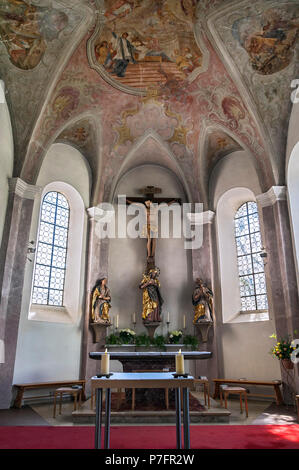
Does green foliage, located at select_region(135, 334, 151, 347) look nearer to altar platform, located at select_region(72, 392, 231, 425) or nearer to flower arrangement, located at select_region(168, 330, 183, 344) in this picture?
flower arrangement, located at select_region(168, 330, 183, 344)

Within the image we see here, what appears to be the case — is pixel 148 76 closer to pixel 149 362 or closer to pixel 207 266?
pixel 207 266

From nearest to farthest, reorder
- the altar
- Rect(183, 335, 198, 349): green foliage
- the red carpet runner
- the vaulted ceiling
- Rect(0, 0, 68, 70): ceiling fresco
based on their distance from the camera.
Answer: the red carpet runner → the altar → Rect(0, 0, 68, 70): ceiling fresco → the vaulted ceiling → Rect(183, 335, 198, 349): green foliage

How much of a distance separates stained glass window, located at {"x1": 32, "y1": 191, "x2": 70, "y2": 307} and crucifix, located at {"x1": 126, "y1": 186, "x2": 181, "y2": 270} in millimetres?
2561

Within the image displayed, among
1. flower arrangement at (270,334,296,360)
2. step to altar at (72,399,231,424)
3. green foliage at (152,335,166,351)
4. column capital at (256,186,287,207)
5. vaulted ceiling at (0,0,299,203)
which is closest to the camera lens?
step to altar at (72,399,231,424)

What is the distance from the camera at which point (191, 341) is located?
12.3 meters

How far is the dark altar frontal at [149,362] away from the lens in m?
8.15

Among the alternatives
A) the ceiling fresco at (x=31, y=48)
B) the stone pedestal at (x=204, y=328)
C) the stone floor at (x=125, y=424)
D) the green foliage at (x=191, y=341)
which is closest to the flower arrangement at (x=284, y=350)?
the stone floor at (x=125, y=424)

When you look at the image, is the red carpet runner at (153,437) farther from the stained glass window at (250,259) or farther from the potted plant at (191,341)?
the stained glass window at (250,259)

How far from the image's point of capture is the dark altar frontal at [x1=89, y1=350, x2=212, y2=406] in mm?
8148

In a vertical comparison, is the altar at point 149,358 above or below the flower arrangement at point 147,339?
below

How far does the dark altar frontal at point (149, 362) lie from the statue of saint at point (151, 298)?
3.58 m

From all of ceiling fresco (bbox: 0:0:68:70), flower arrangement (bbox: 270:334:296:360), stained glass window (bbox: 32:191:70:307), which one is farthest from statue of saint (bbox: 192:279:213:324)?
ceiling fresco (bbox: 0:0:68:70)

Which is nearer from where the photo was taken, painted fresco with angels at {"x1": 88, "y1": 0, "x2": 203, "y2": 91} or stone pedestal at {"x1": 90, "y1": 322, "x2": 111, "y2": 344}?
painted fresco with angels at {"x1": 88, "y1": 0, "x2": 203, "y2": 91}

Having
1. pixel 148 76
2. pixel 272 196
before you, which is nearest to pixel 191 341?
pixel 272 196
